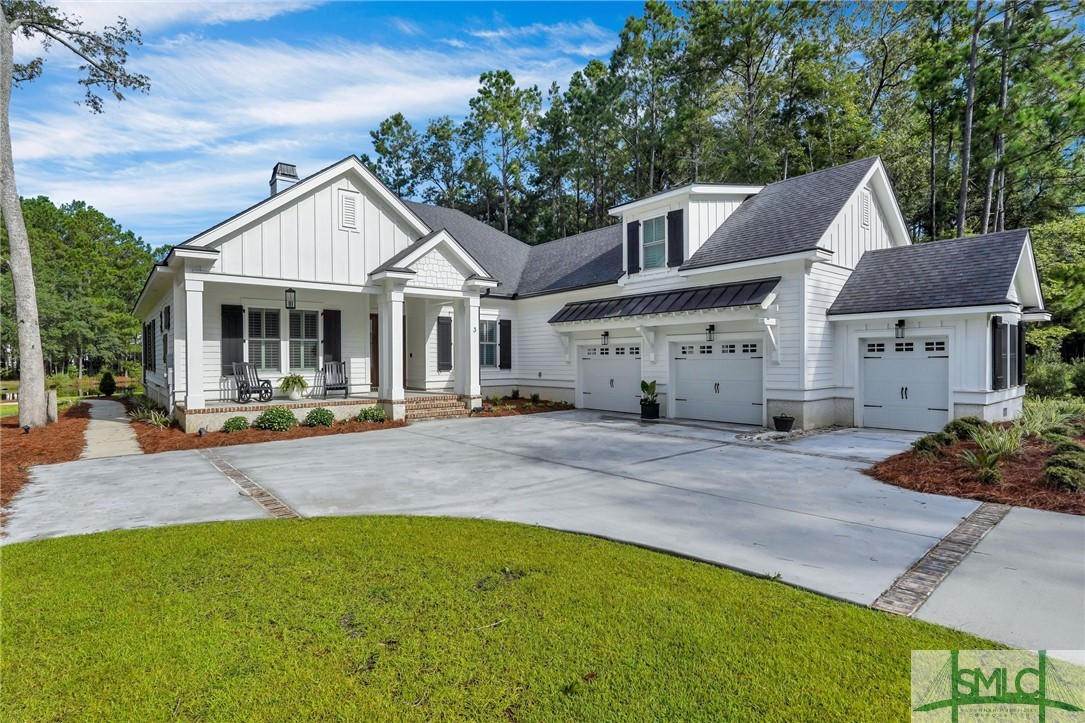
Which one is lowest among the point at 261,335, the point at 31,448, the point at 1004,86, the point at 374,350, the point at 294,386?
the point at 31,448

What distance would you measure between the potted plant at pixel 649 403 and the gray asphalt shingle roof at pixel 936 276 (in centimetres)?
476

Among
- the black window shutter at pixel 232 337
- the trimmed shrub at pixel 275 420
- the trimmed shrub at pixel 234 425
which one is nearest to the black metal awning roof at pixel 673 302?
the trimmed shrub at pixel 275 420

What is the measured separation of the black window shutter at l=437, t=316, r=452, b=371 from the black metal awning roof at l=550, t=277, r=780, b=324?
11.3ft

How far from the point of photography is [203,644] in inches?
122

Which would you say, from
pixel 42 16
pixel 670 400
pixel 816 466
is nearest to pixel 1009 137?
pixel 670 400

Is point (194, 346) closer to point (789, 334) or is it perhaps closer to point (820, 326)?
point (789, 334)

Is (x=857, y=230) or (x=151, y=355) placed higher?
(x=857, y=230)

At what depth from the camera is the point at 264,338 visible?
1427 centimetres

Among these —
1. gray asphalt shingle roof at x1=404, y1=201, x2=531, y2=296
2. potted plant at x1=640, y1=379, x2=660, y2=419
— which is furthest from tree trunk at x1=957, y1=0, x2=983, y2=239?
gray asphalt shingle roof at x1=404, y1=201, x2=531, y2=296

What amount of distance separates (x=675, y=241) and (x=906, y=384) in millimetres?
6548

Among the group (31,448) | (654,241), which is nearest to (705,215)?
(654,241)

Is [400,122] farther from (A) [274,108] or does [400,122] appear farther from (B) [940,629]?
(B) [940,629]

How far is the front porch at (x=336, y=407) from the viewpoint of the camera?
11737mm

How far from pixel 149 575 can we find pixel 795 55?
98.6 feet
